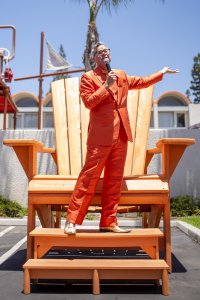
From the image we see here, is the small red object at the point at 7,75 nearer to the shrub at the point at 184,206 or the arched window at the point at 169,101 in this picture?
the shrub at the point at 184,206

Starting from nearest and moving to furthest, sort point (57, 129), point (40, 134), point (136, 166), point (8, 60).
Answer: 1. point (136, 166)
2. point (57, 129)
3. point (40, 134)
4. point (8, 60)

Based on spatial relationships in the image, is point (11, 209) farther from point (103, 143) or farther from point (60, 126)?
point (103, 143)

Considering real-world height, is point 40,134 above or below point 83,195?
above

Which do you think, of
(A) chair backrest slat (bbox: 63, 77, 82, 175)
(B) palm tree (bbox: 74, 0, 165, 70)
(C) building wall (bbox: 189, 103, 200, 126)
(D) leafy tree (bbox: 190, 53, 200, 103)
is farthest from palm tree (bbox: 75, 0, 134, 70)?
(D) leafy tree (bbox: 190, 53, 200, 103)

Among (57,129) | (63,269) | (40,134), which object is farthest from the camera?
(40,134)

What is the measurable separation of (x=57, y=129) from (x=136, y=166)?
987 millimetres

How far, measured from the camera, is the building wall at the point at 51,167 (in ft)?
24.2

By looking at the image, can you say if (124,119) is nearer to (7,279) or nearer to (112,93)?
(112,93)

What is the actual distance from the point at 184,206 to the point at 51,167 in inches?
116

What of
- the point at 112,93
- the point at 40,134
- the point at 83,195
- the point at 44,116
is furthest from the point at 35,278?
the point at 44,116

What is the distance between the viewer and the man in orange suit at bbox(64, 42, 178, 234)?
249 centimetres

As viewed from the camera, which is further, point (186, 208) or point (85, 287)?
point (186, 208)

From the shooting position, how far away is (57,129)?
383 cm

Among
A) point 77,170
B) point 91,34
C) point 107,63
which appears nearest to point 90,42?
point 91,34
